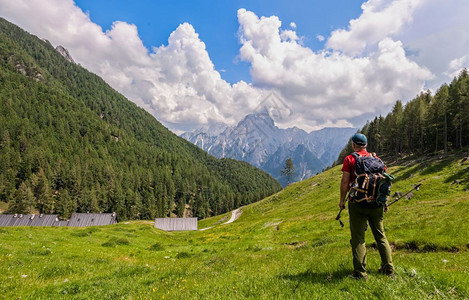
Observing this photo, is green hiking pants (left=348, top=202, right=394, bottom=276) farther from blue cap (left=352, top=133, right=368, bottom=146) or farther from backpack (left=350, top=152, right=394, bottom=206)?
blue cap (left=352, top=133, right=368, bottom=146)

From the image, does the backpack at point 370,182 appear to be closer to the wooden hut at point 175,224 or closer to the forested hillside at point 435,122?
the forested hillside at point 435,122

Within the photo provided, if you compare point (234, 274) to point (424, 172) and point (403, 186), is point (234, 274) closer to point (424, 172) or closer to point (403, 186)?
point (403, 186)

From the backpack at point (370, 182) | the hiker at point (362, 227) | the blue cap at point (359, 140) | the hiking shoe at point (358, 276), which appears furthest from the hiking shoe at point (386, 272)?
the blue cap at point (359, 140)

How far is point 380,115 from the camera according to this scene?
12275 centimetres

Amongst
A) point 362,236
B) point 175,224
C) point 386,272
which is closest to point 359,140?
point 362,236

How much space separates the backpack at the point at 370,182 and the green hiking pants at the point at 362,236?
1.31ft

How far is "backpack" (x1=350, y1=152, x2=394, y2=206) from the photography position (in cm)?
617

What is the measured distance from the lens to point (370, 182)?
6238mm

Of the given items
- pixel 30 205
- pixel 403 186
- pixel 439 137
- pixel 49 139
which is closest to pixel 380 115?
pixel 439 137

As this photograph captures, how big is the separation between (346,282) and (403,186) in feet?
164

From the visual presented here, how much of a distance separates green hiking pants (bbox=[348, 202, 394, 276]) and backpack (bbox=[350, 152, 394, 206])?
0.40m

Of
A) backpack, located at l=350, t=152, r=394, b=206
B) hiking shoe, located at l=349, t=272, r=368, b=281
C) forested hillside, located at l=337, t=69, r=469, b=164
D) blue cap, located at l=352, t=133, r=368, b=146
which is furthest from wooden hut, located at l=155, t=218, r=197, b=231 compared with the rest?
backpack, located at l=350, t=152, r=394, b=206

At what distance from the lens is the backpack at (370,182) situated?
617 centimetres

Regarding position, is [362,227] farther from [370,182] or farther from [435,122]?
[435,122]
